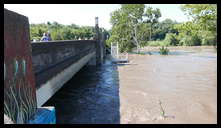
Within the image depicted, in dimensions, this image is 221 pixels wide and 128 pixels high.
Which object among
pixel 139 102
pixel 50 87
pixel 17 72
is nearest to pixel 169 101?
Result: pixel 139 102

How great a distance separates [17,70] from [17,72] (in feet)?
0.14

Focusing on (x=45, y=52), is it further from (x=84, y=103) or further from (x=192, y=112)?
(x=192, y=112)

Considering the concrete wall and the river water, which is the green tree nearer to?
the river water

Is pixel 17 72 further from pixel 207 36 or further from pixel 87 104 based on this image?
pixel 207 36

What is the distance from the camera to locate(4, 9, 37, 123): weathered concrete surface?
4105mm

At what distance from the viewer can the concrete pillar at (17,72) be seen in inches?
161

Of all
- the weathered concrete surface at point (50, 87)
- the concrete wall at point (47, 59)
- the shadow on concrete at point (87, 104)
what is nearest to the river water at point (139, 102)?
the shadow on concrete at point (87, 104)

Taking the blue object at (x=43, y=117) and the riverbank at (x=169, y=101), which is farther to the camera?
the riverbank at (x=169, y=101)

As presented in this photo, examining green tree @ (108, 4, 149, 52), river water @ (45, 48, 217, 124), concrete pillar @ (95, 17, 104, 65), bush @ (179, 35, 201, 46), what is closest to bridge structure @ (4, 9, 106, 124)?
river water @ (45, 48, 217, 124)

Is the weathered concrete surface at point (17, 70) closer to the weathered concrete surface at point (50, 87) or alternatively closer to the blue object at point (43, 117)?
the blue object at point (43, 117)

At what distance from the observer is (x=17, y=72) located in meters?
4.53

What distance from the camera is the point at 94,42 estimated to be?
25.1 metres

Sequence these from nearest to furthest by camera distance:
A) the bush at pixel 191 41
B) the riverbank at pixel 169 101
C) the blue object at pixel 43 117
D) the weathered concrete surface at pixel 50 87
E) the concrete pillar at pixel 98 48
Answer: the blue object at pixel 43 117, the weathered concrete surface at pixel 50 87, the riverbank at pixel 169 101, the concrete pillar at pixel 98 48, the bush at pixel 191 41

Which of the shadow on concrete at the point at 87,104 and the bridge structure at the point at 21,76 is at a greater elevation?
the bridge structure at the point at 21,76
